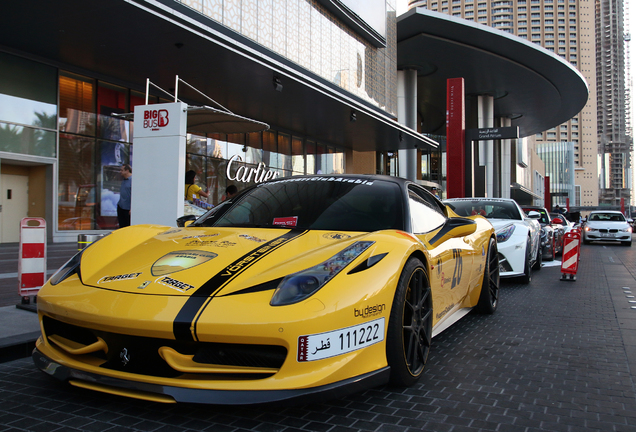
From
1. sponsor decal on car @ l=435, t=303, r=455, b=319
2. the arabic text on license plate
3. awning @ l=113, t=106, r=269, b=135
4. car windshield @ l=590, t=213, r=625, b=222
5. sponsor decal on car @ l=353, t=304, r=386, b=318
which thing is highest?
awning @ l=113, t=106, r=269, b=135

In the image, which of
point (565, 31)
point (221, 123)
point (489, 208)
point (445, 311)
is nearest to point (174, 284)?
point (445, 311)

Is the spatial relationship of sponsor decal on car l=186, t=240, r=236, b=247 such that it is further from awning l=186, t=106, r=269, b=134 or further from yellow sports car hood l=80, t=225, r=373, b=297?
awning l=186, t=106, r=269, b=134

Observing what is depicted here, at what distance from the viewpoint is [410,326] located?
297cm

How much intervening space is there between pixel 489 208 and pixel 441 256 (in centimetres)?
558

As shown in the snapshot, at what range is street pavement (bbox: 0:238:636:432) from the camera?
245cm

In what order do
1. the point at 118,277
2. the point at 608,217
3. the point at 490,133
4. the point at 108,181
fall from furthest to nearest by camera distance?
the point at 608,217 < the point at 490,133 < the point at 108,181 < the point at 118,277

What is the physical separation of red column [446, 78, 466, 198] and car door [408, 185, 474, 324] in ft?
48.7

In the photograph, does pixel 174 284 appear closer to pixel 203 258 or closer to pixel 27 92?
pixel 203 258

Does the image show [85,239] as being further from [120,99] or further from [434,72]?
[434,72]

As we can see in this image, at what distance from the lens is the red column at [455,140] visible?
18953 mm

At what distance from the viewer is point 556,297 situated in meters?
6.66

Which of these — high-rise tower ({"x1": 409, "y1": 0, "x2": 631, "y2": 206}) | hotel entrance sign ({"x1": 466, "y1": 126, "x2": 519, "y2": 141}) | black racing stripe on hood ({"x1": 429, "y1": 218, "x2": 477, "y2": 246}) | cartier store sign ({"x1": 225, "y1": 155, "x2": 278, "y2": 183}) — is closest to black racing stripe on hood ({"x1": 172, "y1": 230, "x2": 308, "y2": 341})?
black racing stripe on hood ({"x1": 429, "y1": 218, "x2": 477, "y2": 246})

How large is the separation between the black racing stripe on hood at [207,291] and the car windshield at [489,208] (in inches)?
249

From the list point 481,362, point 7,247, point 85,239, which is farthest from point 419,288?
point 7,247
